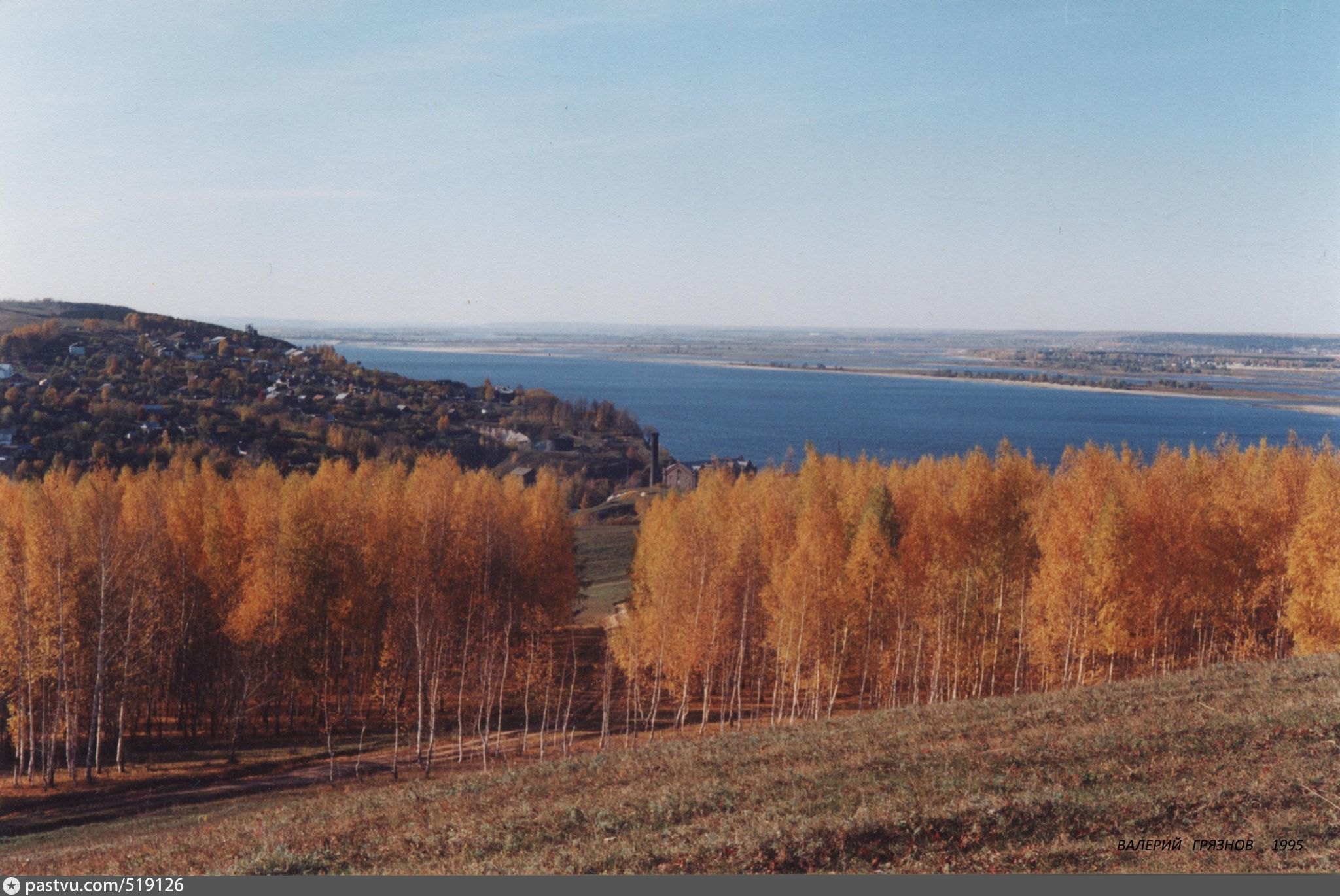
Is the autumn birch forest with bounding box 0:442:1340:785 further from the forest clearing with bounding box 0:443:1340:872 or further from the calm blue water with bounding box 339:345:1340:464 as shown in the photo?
the calm blue water with bounding box 339:345:1340:464

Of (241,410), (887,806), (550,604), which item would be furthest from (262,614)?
(241,410)

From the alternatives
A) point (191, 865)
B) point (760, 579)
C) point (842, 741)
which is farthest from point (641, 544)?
point (191, 865)

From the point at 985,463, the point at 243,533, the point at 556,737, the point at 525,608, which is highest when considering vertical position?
the point at 985,463

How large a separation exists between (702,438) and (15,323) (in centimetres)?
7570

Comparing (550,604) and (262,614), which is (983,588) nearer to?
(550,604)

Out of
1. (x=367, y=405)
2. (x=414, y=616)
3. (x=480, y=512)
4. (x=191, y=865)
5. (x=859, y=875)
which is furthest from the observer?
(x=367, y=405)

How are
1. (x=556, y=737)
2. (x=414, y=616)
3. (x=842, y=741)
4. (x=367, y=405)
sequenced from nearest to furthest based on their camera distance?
(x=842, y=741), (x=414, y=616), (x=556, y=737), (x=367, y=405)

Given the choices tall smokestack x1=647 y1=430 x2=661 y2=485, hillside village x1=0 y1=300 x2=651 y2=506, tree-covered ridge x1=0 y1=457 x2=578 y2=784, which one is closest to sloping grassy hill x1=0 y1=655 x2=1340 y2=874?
tree-covered ridge x1=0 y1=457 x2=578 y2=784

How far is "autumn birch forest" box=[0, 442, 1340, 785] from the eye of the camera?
73.7ft

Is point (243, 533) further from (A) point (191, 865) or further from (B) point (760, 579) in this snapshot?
(A) point (191, 865)

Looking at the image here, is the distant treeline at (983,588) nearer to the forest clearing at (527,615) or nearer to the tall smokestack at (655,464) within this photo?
the forest clearing at (527,615)

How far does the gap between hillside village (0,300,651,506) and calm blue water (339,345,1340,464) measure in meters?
17.5

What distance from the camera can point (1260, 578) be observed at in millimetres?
25922

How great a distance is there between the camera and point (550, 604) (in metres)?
30.0
